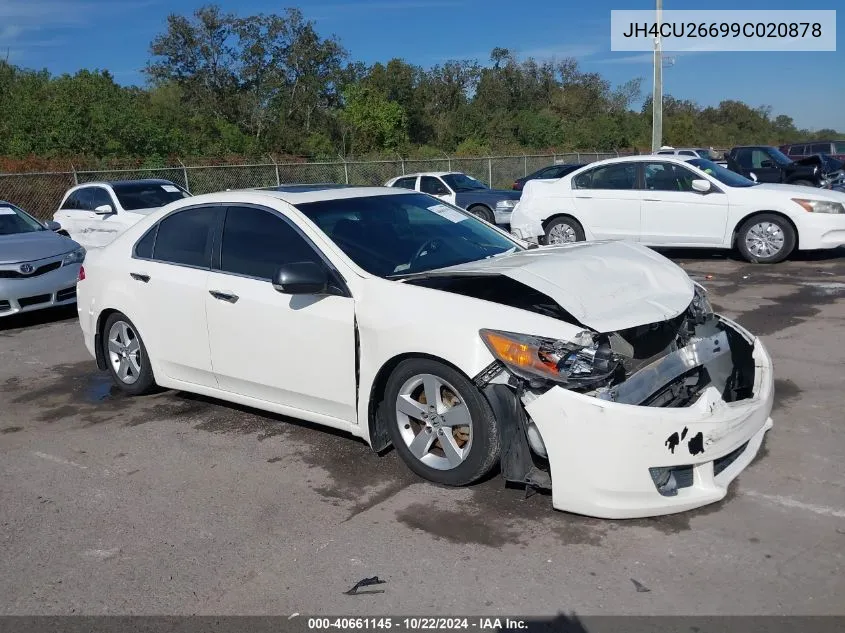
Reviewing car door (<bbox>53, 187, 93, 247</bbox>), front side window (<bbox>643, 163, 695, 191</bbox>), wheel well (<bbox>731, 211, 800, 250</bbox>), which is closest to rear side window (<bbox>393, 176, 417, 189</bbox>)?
car door (<bbox>53, 187, 93, 247</bbox>)

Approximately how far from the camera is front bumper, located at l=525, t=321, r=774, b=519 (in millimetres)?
3605

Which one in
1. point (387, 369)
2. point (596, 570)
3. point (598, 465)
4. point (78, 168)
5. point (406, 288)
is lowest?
point (596, 570)

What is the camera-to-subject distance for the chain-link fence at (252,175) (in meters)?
19.8

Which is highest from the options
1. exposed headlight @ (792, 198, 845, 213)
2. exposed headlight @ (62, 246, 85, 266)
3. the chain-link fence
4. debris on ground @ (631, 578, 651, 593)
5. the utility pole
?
the utility pole

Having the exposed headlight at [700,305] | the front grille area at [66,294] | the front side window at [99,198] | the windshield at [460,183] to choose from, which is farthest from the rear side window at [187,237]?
the windshield at [460,183]

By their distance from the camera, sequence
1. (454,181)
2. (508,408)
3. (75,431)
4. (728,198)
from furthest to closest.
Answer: (454,181)
(728,198)
(75,431)
(508,408)

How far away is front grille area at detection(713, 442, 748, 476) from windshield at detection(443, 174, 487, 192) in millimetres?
14391

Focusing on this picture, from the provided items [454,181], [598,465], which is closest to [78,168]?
[454,181]

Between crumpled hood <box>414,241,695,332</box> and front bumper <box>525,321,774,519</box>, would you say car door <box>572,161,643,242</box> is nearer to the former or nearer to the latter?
crumpled hood <box>414,241,695,332</box>

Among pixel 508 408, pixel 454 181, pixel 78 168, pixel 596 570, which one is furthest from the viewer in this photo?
pixel 78 168

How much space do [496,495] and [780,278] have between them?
26.0 ft

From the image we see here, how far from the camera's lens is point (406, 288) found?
442 cm

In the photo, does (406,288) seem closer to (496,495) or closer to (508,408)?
(508,408)

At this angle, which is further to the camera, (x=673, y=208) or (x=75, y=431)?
(x=673, y=208)
